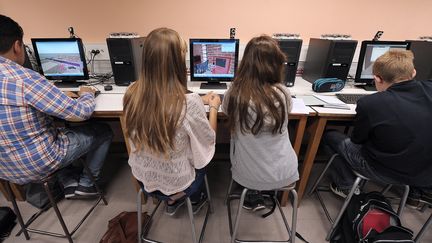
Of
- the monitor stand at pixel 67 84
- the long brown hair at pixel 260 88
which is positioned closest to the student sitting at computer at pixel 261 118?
the long brown hair at pixel 260 88

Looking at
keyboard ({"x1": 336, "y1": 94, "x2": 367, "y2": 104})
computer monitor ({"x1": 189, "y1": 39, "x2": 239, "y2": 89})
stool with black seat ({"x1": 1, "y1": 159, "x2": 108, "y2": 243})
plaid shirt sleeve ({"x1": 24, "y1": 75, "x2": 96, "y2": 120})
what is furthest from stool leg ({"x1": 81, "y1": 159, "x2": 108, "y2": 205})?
keyboard ({"x1": 336, "y1": 94, "x2": 367, "y2": 104})

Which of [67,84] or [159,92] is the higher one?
[159,92]

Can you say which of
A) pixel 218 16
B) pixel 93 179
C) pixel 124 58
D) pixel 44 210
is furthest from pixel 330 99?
pixel 44 210

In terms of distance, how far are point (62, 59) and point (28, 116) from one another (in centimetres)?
87

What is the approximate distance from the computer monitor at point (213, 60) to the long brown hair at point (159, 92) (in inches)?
31.9

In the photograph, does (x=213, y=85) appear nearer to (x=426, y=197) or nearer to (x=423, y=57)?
(x=423, y=57)

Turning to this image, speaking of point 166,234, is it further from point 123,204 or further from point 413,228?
point 413,228

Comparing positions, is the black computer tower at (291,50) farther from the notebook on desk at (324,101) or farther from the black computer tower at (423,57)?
the black computer tower at (423,57)

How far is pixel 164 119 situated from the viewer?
86cm

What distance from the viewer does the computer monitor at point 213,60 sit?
1.66 metres

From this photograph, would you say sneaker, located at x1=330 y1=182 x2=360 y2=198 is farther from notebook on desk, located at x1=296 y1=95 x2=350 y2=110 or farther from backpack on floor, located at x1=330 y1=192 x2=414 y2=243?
notebook on desk, located at x1=296 y1=95 x2=350 y2=110

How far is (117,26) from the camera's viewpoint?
1.97m

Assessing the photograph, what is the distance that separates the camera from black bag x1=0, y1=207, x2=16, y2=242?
141cm

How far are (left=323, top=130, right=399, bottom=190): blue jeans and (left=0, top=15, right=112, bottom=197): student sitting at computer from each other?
61.2 inches
